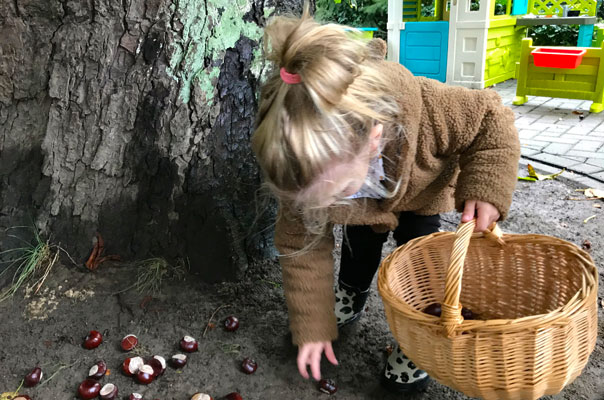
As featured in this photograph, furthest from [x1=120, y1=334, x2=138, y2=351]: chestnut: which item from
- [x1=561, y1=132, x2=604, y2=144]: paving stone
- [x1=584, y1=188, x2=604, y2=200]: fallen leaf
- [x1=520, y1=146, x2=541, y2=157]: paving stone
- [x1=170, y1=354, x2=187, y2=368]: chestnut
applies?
[x1=561, y1=132, x2=604, y2=144]: paving stone

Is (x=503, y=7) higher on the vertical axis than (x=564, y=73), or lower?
higher

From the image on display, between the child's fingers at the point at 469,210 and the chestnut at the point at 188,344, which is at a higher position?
the child's fingers at the point at 469,210

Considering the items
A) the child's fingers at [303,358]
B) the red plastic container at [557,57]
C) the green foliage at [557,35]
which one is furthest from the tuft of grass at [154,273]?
the green foliage at [557,35]

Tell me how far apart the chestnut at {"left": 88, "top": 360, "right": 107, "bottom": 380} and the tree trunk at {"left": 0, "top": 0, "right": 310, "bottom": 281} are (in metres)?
0.52

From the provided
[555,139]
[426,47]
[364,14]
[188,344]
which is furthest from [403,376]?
[364,14]

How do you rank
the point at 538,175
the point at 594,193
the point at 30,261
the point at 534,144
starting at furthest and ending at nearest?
the point at 534,144 < the point at 538,175 < the point at 594,193 < the point at 30,261

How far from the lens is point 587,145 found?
3.83 m

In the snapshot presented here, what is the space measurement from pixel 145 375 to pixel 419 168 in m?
1.08

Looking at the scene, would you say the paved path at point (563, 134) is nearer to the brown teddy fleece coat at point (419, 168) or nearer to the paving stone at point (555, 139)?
the paving stone at point (555, 139)

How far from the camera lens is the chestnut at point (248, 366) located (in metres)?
1.74

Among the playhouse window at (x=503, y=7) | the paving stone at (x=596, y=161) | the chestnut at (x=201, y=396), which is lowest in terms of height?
the paving stone at (x=596, y=161)

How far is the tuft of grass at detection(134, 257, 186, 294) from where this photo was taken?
2055 mm

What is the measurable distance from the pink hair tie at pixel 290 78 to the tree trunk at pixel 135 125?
0.75 metres

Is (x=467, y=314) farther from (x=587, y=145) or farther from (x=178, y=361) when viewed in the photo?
(x=587, y=145)
